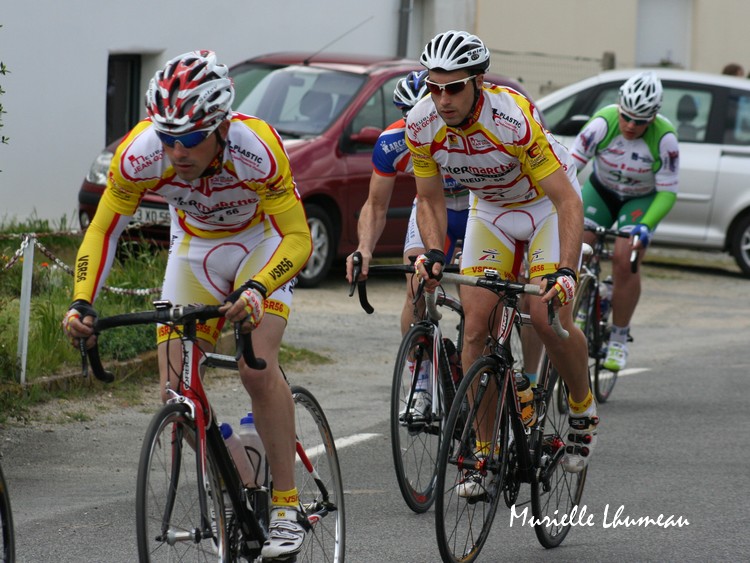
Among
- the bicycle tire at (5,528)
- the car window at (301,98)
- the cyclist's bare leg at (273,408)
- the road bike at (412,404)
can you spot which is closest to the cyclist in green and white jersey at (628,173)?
the road bike at (412,404)

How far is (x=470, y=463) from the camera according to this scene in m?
5.54

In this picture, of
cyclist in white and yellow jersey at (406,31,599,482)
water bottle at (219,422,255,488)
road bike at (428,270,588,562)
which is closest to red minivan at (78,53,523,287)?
cyclist in white and yellow jersey at (406,31,599,482)

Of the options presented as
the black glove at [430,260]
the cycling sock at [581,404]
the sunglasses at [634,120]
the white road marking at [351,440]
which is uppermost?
the sunglasses at [634,120]

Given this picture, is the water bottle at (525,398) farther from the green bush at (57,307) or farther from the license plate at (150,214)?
the license plate at (150,214)

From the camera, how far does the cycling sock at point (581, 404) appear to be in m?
6.27

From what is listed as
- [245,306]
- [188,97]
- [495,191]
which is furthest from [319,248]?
[245,306]

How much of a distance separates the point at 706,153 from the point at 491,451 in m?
11.1

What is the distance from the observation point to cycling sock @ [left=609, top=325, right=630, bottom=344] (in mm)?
9523

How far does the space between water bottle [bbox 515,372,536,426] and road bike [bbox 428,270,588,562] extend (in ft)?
0.12

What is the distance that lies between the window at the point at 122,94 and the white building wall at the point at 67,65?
15 cm

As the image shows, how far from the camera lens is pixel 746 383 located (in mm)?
10445

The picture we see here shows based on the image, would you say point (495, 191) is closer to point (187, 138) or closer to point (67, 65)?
point (187, 138)

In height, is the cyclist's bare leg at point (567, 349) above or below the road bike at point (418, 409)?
above

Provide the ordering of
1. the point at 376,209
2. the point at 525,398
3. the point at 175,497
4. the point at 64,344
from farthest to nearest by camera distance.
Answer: the point at 64,344, the point at 376,209, the point at 525,398, the point at 175,497
